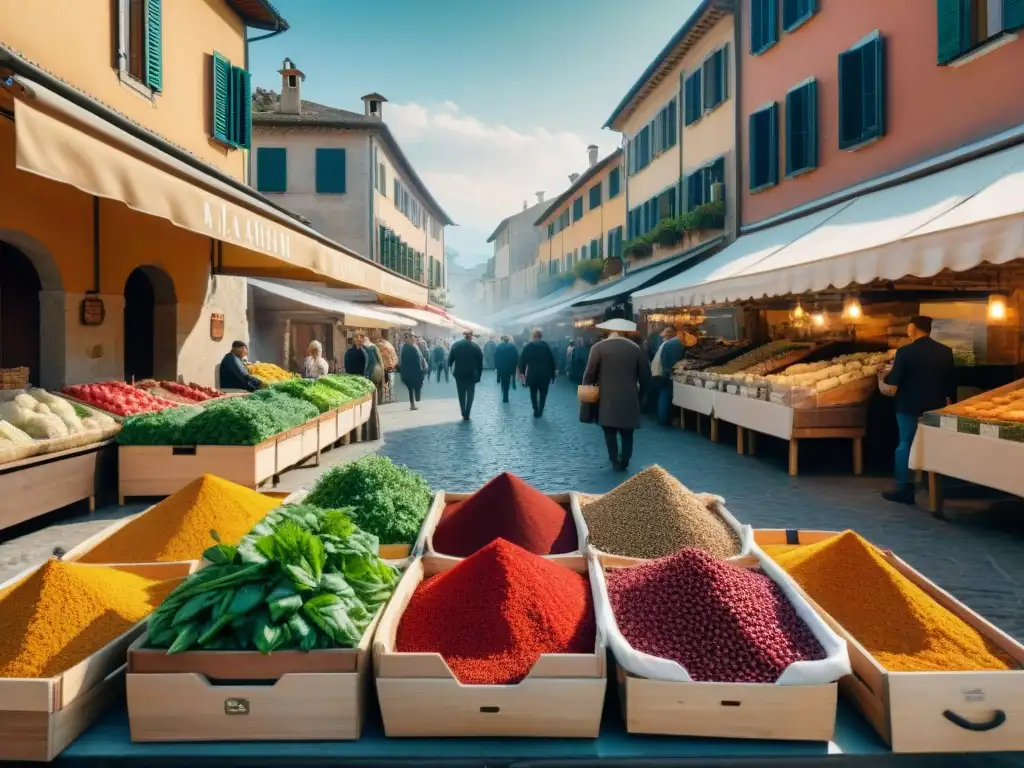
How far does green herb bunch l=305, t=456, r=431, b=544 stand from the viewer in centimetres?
375

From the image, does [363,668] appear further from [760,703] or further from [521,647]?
[760,703]

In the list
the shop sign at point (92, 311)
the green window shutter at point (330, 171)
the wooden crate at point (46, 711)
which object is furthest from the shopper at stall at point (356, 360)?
the green window shutter at point (330, 171)

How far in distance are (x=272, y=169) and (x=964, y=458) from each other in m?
24.7

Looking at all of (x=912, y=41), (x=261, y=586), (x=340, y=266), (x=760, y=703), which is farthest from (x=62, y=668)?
(x=912, y=41)

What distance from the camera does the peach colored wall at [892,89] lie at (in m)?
9.12

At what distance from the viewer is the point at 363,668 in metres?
2.30

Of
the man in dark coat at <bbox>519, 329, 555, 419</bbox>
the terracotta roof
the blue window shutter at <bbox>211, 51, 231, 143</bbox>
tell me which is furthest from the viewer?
the terracotta roof

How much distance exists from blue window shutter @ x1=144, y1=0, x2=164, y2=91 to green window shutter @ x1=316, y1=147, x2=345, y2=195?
1577 cm

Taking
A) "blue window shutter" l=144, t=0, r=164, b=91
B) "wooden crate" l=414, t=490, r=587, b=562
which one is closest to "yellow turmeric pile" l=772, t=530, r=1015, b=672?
"wooden crate" l=414, t=490, r=587, b=562

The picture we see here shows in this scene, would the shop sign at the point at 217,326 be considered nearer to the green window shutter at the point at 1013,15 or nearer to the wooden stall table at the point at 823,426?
the wooden stall table at the point at 823,426

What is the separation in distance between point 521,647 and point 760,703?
0.73m

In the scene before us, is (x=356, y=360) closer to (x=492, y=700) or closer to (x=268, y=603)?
(x=268, y=603)

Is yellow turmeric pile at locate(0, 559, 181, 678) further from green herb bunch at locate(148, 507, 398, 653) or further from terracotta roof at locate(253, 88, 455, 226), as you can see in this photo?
terracotta roof at locate(253, 88, 455, 226)

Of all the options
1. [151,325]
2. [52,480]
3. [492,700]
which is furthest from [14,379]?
[492,700]
